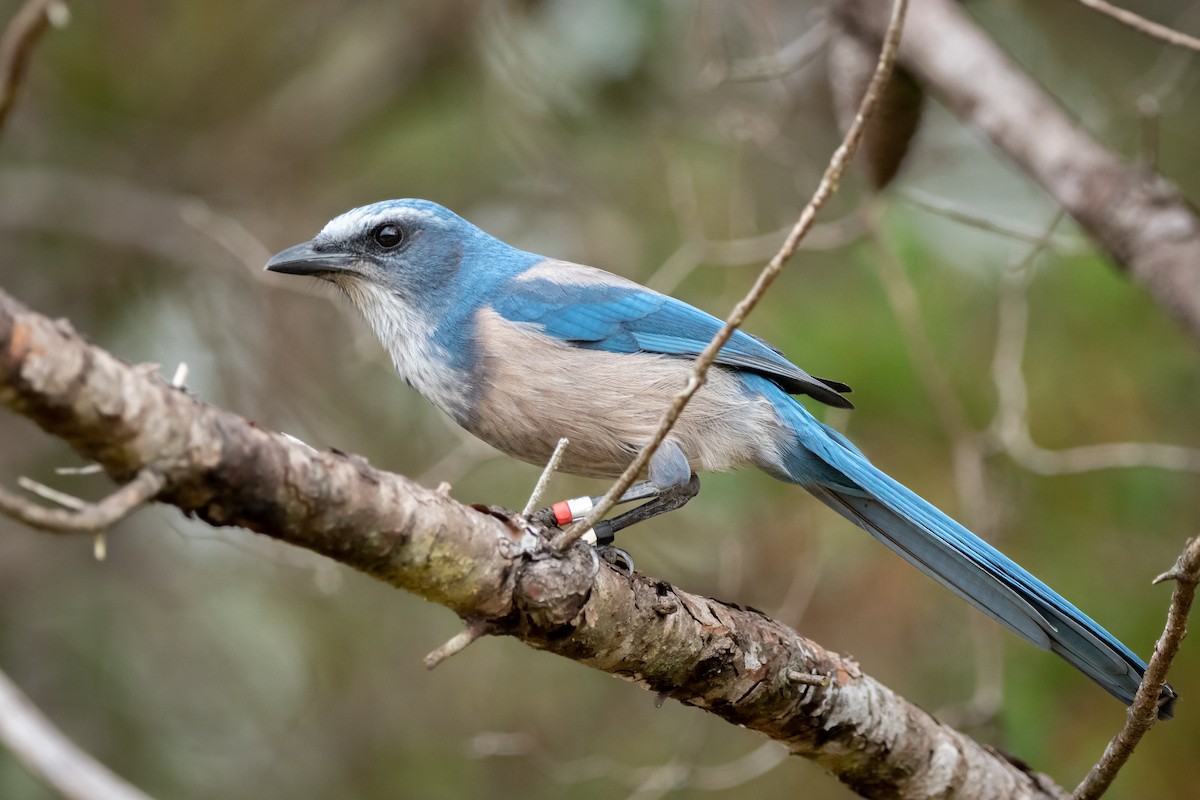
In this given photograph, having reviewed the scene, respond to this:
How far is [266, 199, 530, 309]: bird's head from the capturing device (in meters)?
4.55

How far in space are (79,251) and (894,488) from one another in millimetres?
4906

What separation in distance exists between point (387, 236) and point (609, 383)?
1072mm

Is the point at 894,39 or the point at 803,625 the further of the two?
the point at 803,625

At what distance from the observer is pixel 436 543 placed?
8.56 ft

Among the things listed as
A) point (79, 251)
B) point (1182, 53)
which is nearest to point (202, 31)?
point (79, 251)

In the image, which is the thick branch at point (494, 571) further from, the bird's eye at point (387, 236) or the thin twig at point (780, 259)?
the bird's eye at point (387, 236)

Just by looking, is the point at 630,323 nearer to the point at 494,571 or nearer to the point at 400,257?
the point at 400,257

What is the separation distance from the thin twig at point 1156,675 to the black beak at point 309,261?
2882 mm

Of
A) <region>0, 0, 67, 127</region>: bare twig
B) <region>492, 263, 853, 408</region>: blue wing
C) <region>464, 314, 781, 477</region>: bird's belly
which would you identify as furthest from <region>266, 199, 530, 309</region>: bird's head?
<region>0, 0, 67, 127</region>: bare twig

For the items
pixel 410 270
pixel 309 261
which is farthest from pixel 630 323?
pixel 309 261

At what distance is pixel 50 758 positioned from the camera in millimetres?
2152

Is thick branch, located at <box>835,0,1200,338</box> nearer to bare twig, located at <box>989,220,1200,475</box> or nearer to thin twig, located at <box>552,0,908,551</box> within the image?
bare twig, located at <box>989,220,1200,475</box>

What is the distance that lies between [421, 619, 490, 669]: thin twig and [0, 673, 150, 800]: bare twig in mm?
574

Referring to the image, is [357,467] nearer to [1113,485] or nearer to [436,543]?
[436,543]
